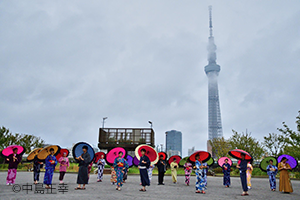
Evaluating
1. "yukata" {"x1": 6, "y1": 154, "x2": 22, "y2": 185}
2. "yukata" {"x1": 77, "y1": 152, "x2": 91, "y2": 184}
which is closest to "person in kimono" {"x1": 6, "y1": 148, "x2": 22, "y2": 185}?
"yukata" {"x1": 6, "y1": 154, "x2": 22, "y2": 185}

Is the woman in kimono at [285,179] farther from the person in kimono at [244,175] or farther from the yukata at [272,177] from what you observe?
the person in kimono at [244,175]

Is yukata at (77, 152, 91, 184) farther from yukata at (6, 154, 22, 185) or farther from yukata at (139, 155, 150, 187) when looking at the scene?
yukata at (6, 154, 22, 185)

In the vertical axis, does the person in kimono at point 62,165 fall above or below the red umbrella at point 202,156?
below

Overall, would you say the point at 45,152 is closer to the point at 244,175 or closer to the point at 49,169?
the point at 49,169

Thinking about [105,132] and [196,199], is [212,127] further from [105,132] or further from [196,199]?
[196,199]

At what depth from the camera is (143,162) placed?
10.7 meters

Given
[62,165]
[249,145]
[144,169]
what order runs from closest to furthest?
1. [144,169]
2. [62,165]
3. [249,145]

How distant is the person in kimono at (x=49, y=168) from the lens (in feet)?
34.7

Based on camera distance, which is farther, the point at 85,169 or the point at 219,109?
the point at 219,109

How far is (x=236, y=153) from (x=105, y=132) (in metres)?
22.6

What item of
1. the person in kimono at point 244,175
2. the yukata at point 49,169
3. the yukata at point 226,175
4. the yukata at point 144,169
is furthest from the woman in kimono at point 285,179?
the yukata at point 49,169

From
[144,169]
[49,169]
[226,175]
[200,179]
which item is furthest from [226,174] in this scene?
[49,169]

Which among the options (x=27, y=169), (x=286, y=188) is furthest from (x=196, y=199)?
(x=27, y=169)

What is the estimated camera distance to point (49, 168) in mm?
10844
